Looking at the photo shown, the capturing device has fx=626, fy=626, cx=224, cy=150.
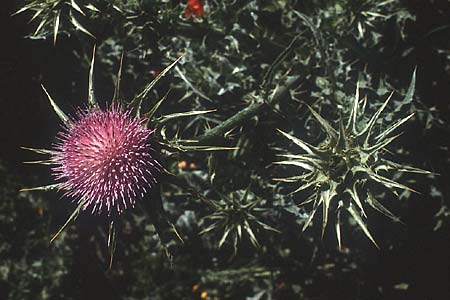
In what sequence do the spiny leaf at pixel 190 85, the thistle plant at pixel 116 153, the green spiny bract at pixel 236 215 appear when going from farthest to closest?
the spiny leaf at pixel 190 85 < the green spiny bract at pixel 236 215 < the thistle plant at pixel 116 153

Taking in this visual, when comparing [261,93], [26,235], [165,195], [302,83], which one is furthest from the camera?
[26,235]

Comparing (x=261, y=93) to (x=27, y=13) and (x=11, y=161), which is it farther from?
(x=11, y=161)

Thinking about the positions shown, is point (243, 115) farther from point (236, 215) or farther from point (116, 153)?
point (116, 153)

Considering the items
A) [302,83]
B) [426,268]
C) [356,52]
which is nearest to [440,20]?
[356,52]

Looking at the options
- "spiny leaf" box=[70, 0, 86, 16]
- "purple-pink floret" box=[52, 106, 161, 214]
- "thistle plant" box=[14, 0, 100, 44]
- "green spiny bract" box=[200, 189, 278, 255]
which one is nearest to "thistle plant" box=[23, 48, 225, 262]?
"purple-pink floret" box=[52, 106, 161, 214]

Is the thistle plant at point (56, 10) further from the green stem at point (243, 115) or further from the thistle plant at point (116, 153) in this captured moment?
the green stem at point (243, 115)

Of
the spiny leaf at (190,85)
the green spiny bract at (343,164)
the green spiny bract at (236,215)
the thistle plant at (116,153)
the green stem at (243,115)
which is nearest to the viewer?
the green spiny bract at (343,164)

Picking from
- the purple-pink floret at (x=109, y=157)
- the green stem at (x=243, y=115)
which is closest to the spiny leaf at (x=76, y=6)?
the purple-pink floret at (x=109, y=157)
